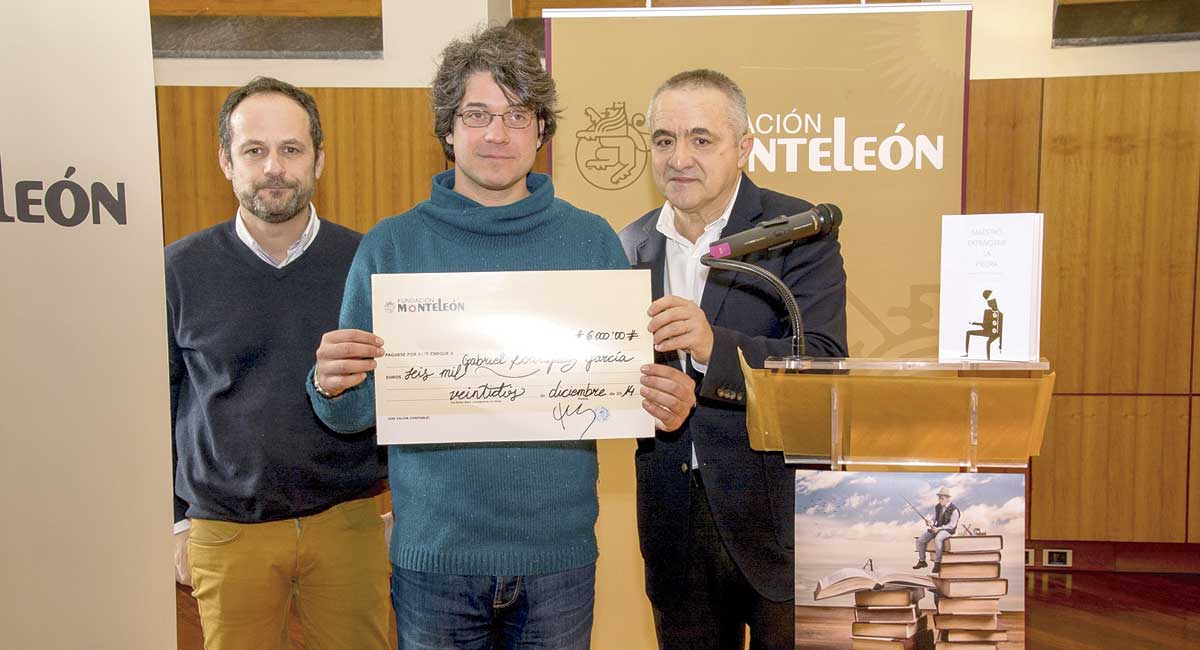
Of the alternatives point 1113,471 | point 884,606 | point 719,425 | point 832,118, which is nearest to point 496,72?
point 719,425

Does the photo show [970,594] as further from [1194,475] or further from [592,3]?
[592,3]

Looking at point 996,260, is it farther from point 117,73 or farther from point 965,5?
point 965,5

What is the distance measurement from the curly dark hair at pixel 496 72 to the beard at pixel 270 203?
0.47m

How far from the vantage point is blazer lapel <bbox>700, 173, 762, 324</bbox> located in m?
1.73

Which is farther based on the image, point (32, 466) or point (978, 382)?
point (978, 382)

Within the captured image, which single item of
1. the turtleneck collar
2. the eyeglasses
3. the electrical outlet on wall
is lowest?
the electrical outlet on wall

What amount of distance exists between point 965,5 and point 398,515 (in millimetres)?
2175

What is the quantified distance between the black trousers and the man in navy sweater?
68 cm

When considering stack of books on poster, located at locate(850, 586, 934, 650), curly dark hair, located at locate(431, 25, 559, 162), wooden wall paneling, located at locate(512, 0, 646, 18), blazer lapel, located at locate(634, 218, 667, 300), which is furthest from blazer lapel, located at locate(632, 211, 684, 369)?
wooden wall paneling, located at locate(512, 0, 646, 18)

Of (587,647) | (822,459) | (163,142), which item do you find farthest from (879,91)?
(163,142)

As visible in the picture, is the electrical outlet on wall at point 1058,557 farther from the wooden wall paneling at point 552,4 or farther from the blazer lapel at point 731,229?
the wooden wall paneling at point 552,4

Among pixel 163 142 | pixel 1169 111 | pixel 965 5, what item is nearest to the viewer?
pixel 965 5

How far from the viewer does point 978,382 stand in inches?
43.5

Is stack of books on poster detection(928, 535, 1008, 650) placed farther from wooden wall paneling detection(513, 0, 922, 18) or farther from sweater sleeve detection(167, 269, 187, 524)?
wooden wall paneling detection(513, 0, 922, 18)
